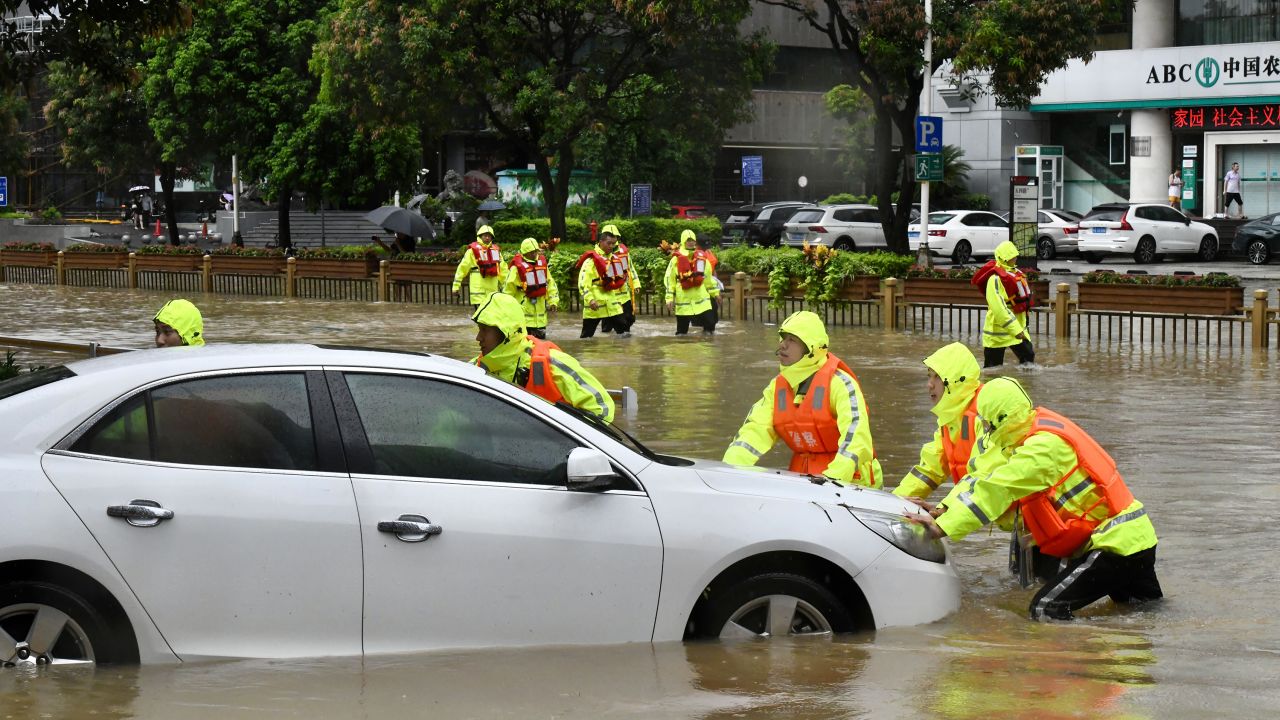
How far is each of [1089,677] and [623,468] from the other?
1.93 m

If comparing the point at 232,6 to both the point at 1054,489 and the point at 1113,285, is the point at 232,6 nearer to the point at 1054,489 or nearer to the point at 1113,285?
the point at 1113,285

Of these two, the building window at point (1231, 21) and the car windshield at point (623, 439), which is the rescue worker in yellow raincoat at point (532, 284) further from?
the building window at point (1231, 21)

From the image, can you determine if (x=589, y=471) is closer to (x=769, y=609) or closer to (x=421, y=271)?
(x=769, y=609)

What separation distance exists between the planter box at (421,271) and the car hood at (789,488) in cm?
2463

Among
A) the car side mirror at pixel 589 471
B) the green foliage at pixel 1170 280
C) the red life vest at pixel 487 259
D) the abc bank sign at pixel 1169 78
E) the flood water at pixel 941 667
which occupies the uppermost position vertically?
the abc bank sign at pixel 1169 78

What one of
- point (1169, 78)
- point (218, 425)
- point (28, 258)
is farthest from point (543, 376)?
point (1169, 78)

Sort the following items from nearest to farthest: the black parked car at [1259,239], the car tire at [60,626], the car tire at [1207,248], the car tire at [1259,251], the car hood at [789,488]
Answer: the car tire at [60,626], the car hood at [789,488], the black parked car at [1259,239], the car tire at [1259,251], the car tire at [1207,248]

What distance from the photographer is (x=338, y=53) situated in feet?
111

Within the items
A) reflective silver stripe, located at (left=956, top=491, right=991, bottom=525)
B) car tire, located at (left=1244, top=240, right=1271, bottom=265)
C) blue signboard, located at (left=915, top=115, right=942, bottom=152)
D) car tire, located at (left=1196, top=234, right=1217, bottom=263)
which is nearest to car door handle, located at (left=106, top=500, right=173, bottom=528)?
reflective silver stripe, located at (left=956, top=491, right=991, bottom=525)

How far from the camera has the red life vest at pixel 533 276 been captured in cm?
2184

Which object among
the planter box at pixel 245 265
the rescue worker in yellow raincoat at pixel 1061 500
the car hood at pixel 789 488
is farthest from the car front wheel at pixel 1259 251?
the car hood at pixel 789 488

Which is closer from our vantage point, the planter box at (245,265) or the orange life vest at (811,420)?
the orange life vest at (811,420)

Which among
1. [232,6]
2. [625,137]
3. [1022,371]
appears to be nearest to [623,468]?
[1022,371]

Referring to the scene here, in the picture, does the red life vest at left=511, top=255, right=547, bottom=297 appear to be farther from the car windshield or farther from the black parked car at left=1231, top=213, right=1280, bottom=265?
the black parked car at left=1231, top=213, right=1280, bottom=265
